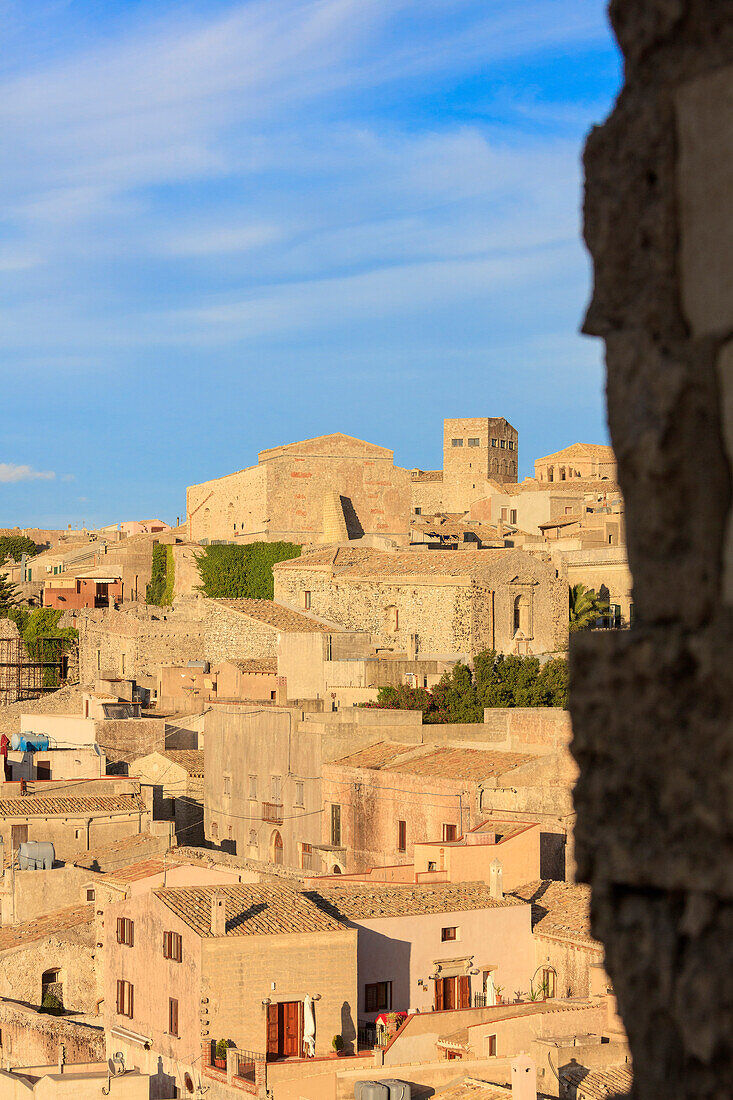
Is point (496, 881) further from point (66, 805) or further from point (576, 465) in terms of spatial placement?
point (576, 465)

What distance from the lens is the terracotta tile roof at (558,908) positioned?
66.3 feet

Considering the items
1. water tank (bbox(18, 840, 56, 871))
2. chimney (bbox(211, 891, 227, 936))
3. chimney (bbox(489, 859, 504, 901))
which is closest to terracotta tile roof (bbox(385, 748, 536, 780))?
chimney (bbox(489, 859, 504, 901))

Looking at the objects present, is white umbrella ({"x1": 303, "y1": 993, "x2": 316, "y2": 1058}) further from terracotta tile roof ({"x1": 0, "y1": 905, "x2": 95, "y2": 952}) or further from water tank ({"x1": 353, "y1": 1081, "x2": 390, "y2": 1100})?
terracotta tile roof ({"x1": 0, "y1": 905, "x2": 95, "y2": 952})

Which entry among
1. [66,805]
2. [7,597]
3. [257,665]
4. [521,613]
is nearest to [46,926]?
[66,805]

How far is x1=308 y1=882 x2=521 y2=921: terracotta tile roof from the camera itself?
19.8m

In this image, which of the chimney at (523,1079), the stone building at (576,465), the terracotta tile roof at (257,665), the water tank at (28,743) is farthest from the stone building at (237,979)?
the stone building at (576,465)

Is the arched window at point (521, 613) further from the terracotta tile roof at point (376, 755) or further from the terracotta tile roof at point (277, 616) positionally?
the terracotta tile roof at point (376, 755)

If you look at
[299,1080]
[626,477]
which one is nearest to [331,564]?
[299,1080]

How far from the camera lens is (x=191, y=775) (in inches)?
1276

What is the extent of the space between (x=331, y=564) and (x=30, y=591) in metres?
20.4

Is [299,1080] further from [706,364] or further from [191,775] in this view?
[191,775]

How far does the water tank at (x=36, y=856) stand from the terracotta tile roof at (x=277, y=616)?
11124mm

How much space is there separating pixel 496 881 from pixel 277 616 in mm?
18471

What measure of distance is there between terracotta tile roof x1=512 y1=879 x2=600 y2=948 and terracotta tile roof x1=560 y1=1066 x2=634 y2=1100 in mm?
4064
